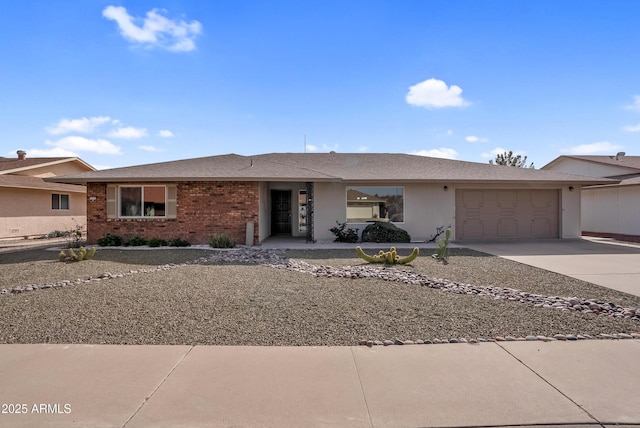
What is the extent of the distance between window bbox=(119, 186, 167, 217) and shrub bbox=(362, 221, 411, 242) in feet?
25.0

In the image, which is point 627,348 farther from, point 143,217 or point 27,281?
point 143,217

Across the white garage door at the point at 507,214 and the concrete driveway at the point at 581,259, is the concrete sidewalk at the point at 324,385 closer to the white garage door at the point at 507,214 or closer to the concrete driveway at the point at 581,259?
the concrete driveway at the point at 581,259

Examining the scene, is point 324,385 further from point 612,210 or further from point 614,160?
point 614,160

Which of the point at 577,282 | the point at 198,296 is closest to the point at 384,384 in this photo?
the point at 198,296

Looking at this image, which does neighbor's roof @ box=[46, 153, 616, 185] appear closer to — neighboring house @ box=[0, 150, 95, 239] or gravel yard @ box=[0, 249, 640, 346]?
gravel yard @ box=[0, 249, 640, 346]

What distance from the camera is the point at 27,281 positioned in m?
7.25

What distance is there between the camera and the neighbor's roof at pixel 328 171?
12977 millimetres

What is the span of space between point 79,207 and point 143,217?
10983 mm

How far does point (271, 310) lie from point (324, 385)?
2.18 metres

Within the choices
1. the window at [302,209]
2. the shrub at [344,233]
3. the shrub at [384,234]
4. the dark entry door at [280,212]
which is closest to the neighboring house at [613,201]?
the shrub at [384,234]

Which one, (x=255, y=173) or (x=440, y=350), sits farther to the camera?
(x=255, y=173)

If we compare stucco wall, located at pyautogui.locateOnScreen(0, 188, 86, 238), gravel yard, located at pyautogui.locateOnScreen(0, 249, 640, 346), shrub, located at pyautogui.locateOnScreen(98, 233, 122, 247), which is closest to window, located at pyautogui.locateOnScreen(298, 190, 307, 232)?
shrub, located at pyautogui.locateOnScreen(98, 233, 122, 247)

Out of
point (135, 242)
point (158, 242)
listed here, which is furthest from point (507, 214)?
point (135, 242)

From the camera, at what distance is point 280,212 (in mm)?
17859
